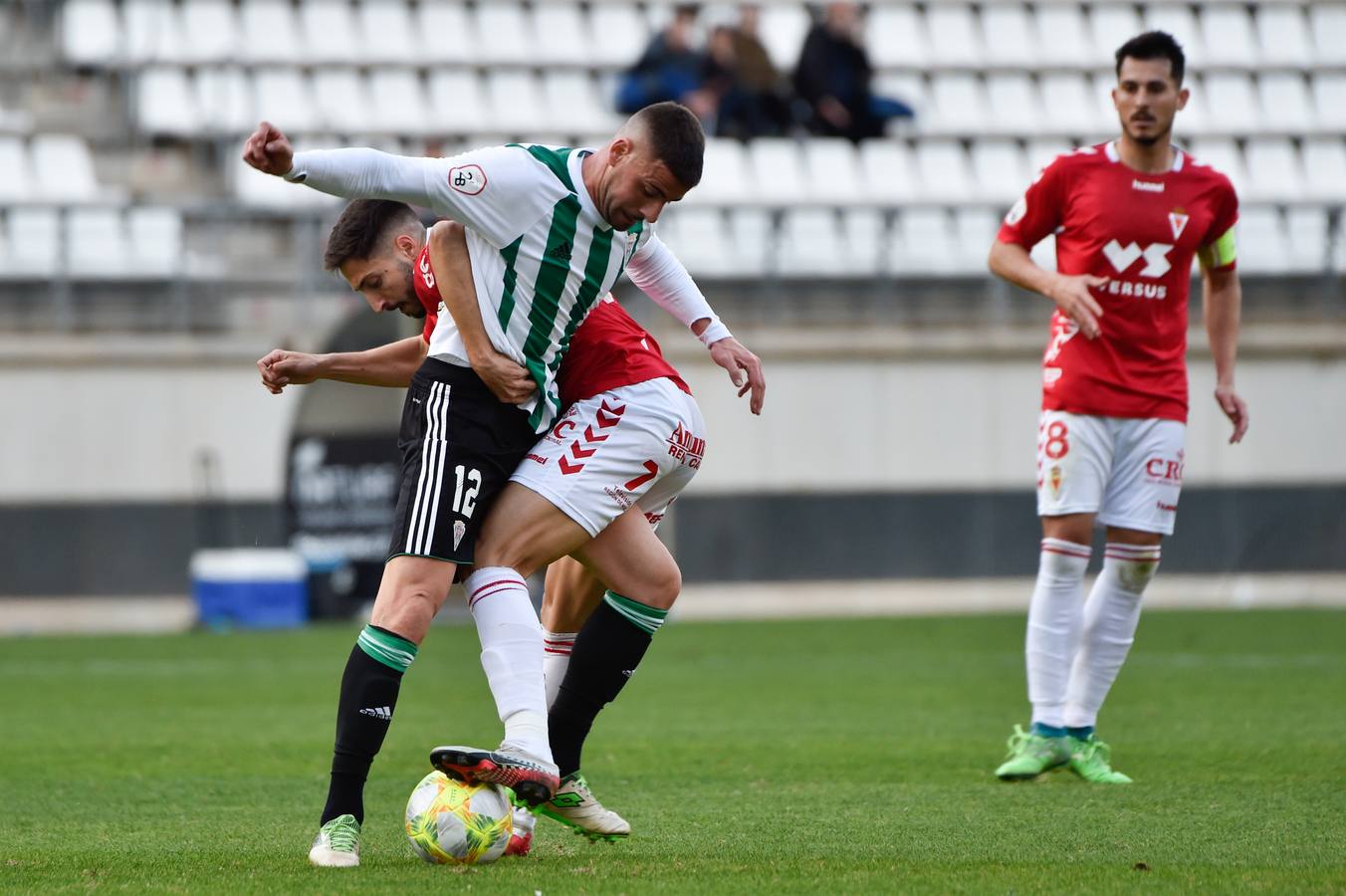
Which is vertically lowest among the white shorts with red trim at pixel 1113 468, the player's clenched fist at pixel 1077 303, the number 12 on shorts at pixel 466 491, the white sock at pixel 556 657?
the white sock at pixel 556 657

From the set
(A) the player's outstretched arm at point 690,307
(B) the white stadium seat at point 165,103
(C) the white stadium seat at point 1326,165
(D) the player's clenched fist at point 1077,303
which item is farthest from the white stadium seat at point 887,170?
(A) the player's outstretched arm at point 690,307

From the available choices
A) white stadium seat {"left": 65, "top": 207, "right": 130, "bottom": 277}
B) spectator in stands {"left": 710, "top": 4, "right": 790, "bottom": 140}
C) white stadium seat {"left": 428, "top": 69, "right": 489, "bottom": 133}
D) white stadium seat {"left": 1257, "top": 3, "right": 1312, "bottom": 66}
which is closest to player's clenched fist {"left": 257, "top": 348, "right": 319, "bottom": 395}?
white stadium seat {"left": 65, "top": 207, "right": 130, "bottom": 277}

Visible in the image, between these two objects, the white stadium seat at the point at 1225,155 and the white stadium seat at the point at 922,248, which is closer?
the white stadium seat at the point at 922,248

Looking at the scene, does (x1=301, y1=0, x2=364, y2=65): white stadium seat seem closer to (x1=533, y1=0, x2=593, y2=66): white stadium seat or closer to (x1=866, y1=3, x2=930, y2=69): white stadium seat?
(x1=533, y1=0, x2=593, y2=66): white stadium seat

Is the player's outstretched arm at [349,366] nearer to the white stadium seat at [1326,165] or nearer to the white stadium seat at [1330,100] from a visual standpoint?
the white stadium seat at [1326,165]

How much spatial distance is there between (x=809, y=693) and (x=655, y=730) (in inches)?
59.2

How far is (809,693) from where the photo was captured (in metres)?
7.92

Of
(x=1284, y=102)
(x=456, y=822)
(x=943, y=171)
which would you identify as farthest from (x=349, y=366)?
(x=1284, y=102)

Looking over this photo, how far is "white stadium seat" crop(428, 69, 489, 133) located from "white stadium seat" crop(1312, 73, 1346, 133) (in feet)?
26.6

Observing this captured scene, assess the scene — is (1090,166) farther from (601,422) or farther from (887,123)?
(887,123)

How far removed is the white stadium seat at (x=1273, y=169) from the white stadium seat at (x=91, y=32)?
10391 mm

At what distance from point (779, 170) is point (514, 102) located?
8.41 ft

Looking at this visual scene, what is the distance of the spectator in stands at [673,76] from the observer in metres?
15.4

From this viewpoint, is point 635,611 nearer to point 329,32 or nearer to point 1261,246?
point 1261,246
